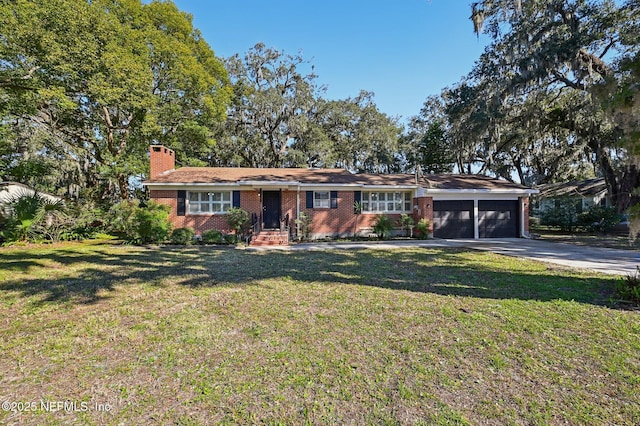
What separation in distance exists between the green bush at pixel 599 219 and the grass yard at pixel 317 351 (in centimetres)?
1394

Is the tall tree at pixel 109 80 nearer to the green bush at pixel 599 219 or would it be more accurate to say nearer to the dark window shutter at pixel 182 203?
→ the dark window shutter at pixel 182 203

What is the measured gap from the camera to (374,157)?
28.1 meters

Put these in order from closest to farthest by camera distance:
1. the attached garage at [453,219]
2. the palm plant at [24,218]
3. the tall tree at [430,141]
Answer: the palm plant at [24,218] < the attached garage at [453,219] < the tall tree at [430,141]

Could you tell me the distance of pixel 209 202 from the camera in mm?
14852

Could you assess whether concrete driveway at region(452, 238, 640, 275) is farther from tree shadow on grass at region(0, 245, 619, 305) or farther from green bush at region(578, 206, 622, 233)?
green bush at region(578, 206, 622, 233)

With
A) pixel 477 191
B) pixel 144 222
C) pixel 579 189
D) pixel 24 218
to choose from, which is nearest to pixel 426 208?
pixel 477 191

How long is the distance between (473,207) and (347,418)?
15.7 meters

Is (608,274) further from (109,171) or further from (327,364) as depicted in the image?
(109,171)

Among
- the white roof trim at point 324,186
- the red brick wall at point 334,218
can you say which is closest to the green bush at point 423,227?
the white roof trim at point 324,186

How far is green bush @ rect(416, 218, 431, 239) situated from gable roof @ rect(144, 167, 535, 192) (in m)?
1.72

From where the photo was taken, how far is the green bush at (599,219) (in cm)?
1664

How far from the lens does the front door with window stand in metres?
15.3

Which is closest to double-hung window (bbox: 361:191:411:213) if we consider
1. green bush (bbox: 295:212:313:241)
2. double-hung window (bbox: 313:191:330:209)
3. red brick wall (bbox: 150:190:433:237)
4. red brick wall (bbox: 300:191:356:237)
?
red brick wall (bbox: 150:190:433:237)

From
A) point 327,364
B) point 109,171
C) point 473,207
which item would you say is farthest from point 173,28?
point 327,364
